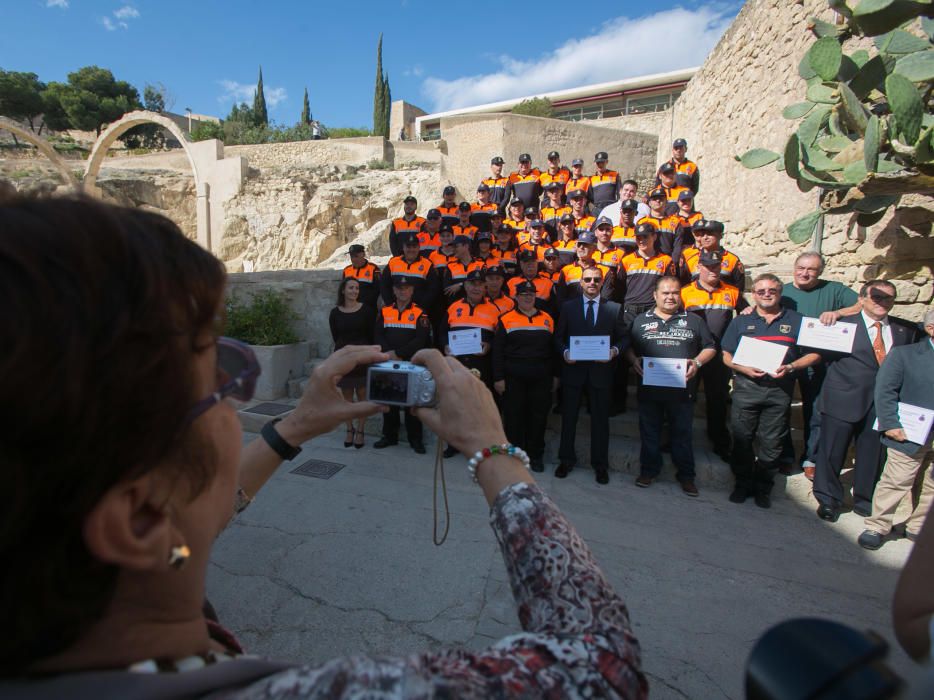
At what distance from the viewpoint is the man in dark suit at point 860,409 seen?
4.07 metres

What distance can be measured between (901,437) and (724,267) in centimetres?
231

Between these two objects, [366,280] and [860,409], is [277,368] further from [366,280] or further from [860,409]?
[860,409]

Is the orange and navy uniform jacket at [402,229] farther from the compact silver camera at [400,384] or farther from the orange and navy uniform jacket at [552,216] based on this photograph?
the compact silver camera at [400,384]

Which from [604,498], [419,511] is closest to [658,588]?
[604,498]

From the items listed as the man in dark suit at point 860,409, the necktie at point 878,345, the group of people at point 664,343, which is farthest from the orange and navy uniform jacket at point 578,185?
the necktie at point 878,345

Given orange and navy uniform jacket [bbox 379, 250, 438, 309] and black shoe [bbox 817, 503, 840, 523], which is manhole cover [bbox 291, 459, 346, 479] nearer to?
orange and navy uniform jacket [bbox 379, 250, 438, 309]

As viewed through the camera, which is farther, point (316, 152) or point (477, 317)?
point (316, 152)

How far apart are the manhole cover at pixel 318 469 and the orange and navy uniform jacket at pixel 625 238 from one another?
14.6 feet

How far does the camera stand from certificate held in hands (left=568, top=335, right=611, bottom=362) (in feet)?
15.7

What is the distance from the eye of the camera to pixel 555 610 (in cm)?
81

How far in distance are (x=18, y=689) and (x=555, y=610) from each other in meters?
0.69

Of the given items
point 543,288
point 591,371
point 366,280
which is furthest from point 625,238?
point 366,280

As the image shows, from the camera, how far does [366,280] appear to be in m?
6.47

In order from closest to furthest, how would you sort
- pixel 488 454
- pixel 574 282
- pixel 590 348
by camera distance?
pixel 488 454
pixel 590 348
pixel 574 282
